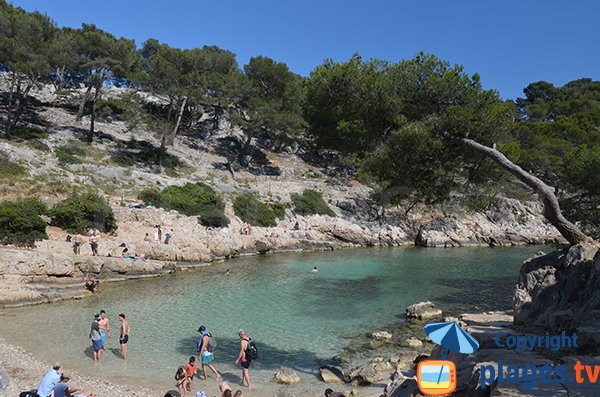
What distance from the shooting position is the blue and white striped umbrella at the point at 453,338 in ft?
26.7

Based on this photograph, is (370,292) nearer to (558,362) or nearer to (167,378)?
(167,378)

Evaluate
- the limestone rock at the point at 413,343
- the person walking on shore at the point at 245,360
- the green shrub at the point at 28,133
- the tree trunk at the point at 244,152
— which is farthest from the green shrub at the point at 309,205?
the person walking on shore at the point at 245,360

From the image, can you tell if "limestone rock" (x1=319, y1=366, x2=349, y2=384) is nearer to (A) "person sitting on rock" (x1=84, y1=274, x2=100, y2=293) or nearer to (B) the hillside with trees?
(B) the hillside with trees

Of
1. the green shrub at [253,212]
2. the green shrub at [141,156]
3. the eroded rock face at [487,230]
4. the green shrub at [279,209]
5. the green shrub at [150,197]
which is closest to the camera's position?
the green shrub at [150,197]

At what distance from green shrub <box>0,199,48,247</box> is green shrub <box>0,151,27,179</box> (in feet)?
29.2

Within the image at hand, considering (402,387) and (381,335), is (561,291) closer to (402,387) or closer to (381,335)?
(381,335)

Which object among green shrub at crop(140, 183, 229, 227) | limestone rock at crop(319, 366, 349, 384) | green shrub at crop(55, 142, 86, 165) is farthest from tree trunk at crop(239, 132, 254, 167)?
limestone rock at crop(319, 366, 349, 384)

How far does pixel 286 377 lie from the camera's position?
41.4 feet

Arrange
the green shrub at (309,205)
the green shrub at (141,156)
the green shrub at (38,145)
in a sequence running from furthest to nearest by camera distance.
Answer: the green shrub at (141,156) → the green shrub at (309,205) → the green shrub at (38,145)

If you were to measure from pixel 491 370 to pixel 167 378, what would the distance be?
933cm

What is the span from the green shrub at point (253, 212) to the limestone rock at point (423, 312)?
24.2 metres

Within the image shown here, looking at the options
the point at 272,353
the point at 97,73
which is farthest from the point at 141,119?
the point at 272,353

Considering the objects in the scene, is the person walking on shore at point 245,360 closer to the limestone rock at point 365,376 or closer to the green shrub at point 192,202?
the limestone rock at point 365,376

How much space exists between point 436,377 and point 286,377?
252 inches
